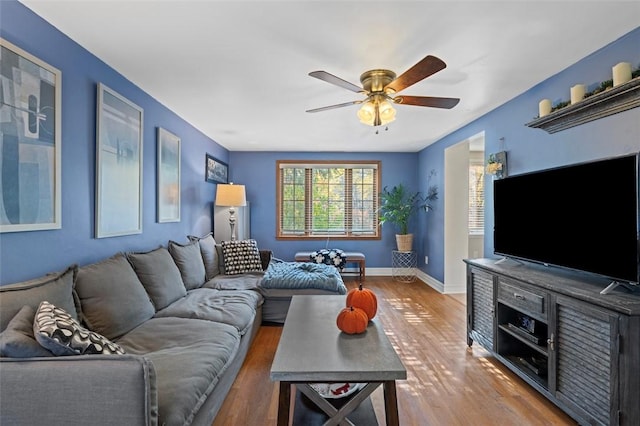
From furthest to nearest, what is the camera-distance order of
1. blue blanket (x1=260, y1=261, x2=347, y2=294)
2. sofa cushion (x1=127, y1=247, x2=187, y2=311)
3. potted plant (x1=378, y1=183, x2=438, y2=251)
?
potted plant (x1=378, y1=183, x2=438, y2=251)
blue blanket (x1=260, y1=261, x2=347, y2=294)
sofa cushion (x1=127, y1=247, x2=187, y2=311)

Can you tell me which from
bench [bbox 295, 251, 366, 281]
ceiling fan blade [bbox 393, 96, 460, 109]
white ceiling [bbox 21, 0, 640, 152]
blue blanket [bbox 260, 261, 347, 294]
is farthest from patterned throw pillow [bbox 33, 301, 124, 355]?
bench [bbox 295, 251, 366, 281]

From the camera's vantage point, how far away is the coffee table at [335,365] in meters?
1.53

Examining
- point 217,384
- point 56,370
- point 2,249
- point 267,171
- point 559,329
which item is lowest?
point 217,384

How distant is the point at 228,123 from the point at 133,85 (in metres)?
1.46

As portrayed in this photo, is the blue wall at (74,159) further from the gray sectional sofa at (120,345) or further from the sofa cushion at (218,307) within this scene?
the sofa cushion at (218,307)

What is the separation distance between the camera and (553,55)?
8.11 feet

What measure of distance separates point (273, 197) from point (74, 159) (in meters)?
4.39

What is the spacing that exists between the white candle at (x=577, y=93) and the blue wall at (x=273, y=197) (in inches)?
166

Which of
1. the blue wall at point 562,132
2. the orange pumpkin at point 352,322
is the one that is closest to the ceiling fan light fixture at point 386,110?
the blue wall at point 562,132

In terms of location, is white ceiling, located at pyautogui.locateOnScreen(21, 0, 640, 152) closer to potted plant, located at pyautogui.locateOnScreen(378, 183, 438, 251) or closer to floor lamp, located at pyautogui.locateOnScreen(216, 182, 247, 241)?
floor lamp, located at pyautogui.locateOnScreen(216, 182, 247, 241)

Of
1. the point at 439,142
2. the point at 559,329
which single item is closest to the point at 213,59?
the point at 559,329

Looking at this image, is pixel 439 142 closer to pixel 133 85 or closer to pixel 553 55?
pixel 553 55

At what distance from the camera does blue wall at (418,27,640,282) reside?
7.21ft

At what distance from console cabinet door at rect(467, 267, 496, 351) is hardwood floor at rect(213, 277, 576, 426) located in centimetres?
16
